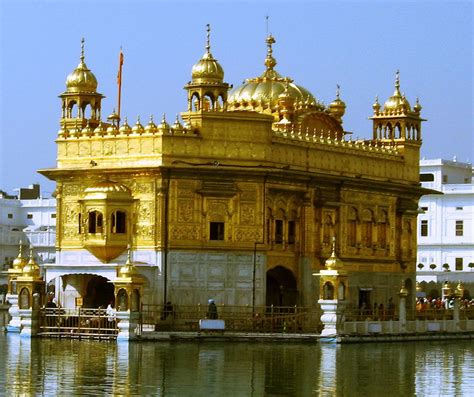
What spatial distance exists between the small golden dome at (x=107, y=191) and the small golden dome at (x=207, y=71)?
4.18 m

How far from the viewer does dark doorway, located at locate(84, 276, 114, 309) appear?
1953 inches

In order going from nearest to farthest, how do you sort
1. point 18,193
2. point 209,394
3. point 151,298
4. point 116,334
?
point 209,394, point 116,334, point 151,298, point 18,193

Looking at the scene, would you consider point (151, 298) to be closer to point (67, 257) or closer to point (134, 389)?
point (67, 257)

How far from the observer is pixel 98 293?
5038 centimetres

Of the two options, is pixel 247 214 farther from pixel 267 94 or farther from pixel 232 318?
pixel 267 94

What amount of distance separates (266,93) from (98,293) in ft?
31.6

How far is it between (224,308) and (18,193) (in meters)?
63.6

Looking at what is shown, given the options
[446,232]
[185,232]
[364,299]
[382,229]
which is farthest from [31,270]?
[446,232]

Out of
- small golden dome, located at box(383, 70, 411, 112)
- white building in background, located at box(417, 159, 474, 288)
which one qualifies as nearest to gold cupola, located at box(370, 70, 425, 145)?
small golden dome, located at box(383, 70, 411, 112)

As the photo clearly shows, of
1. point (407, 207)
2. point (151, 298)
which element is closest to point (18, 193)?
Answer: point (407, 207)

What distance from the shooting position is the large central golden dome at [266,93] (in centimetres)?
5409

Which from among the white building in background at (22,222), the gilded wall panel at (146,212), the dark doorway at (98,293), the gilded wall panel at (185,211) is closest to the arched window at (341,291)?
the gilded wall panel at (185,211)

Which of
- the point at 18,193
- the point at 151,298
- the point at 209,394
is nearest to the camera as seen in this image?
the point at 209,394

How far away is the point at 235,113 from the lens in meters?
47.7
